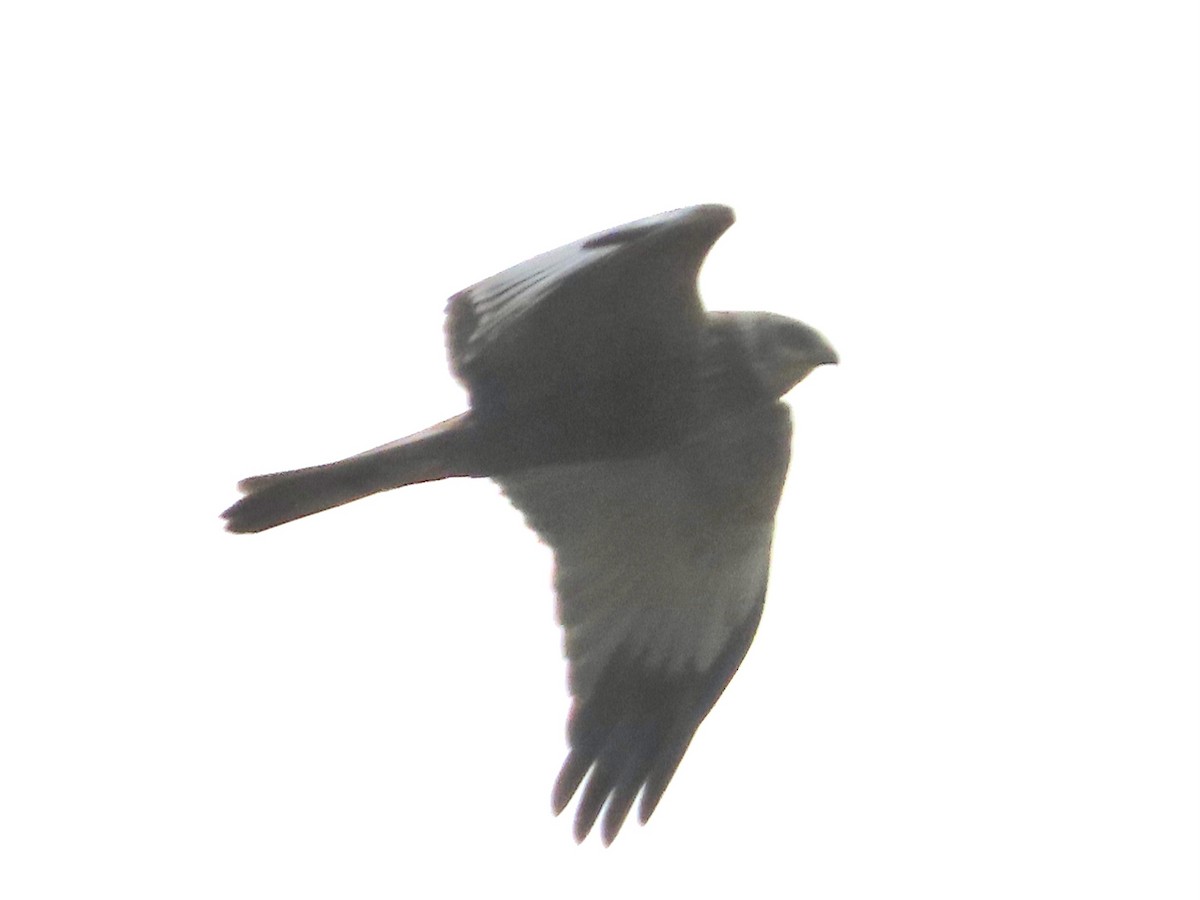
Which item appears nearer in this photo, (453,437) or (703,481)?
(453,437)

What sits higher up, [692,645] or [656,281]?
[656,281]

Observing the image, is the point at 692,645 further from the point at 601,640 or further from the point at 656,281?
the point at 656,281

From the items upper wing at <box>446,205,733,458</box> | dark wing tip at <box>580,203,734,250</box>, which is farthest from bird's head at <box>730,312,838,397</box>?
dark wing tip at <box>580,203,734,250</box>

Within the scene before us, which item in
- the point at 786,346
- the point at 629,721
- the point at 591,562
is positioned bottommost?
the point at 629,721

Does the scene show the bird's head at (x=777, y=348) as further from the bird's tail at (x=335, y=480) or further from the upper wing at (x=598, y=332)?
the bird's tail at (x=335, y=480)

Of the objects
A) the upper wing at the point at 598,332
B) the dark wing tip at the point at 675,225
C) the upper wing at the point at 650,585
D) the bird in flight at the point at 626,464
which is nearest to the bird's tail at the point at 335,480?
the bird in flight at the point at 626,464

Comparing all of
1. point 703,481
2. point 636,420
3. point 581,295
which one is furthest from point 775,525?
point 581,295

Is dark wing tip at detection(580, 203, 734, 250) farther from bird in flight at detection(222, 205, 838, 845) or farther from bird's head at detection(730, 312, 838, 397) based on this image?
bird's head at detection(730, 312, 838, 397)
